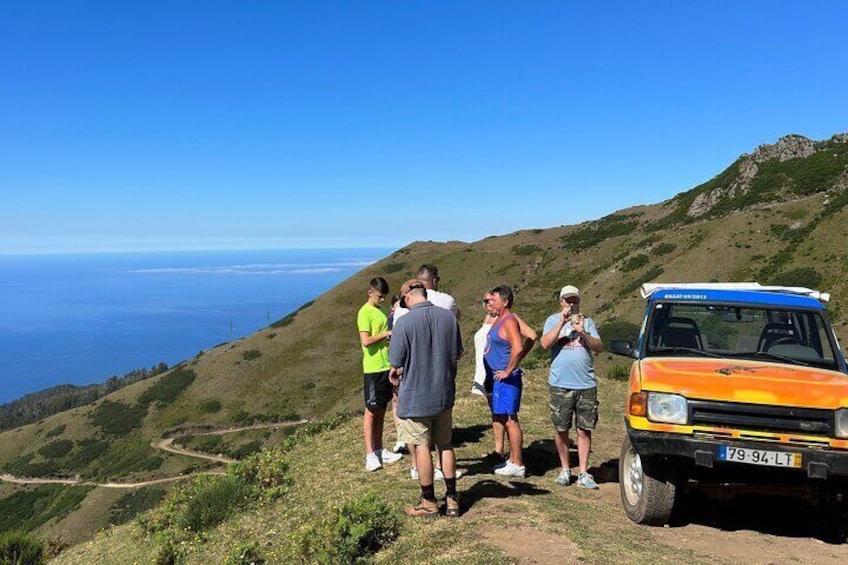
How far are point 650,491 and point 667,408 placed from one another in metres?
0.99

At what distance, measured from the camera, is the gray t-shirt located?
5.75 metres

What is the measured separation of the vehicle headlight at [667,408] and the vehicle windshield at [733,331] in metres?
1.05

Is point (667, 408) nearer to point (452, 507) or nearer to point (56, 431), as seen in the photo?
point (452, 507)

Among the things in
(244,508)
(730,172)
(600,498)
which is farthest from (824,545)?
(730,172)

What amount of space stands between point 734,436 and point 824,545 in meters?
1.77

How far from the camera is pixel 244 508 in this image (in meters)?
7.93

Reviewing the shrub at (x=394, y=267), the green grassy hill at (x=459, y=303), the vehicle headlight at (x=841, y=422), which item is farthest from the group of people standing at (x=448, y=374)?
the shrub at (x=394, y=267)

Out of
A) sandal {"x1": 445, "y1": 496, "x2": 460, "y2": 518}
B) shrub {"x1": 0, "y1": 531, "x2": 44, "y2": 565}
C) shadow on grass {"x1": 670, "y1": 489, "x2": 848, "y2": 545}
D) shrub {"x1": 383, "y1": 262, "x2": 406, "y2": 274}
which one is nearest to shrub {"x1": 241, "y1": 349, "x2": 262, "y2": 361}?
shrub {"x1": 383, "y1": 262, "x2": 406, "y2": 274}

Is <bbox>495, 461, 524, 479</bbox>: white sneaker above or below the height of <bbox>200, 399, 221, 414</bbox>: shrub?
above

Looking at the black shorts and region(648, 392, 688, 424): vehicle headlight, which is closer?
region(648, 392, 688, 424): vehicle headlight

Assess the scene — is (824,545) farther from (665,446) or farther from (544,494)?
(544,494)

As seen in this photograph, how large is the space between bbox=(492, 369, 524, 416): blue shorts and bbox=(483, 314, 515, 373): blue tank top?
0.65 feet

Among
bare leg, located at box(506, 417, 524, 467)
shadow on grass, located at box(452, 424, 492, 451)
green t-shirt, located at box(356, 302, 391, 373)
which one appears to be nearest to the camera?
bare leg, located at box(506, 417, 524, 467)

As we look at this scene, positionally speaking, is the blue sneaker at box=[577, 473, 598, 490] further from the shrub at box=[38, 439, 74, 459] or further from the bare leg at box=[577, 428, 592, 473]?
the shrub at box=[38, 439, 74, 459]
